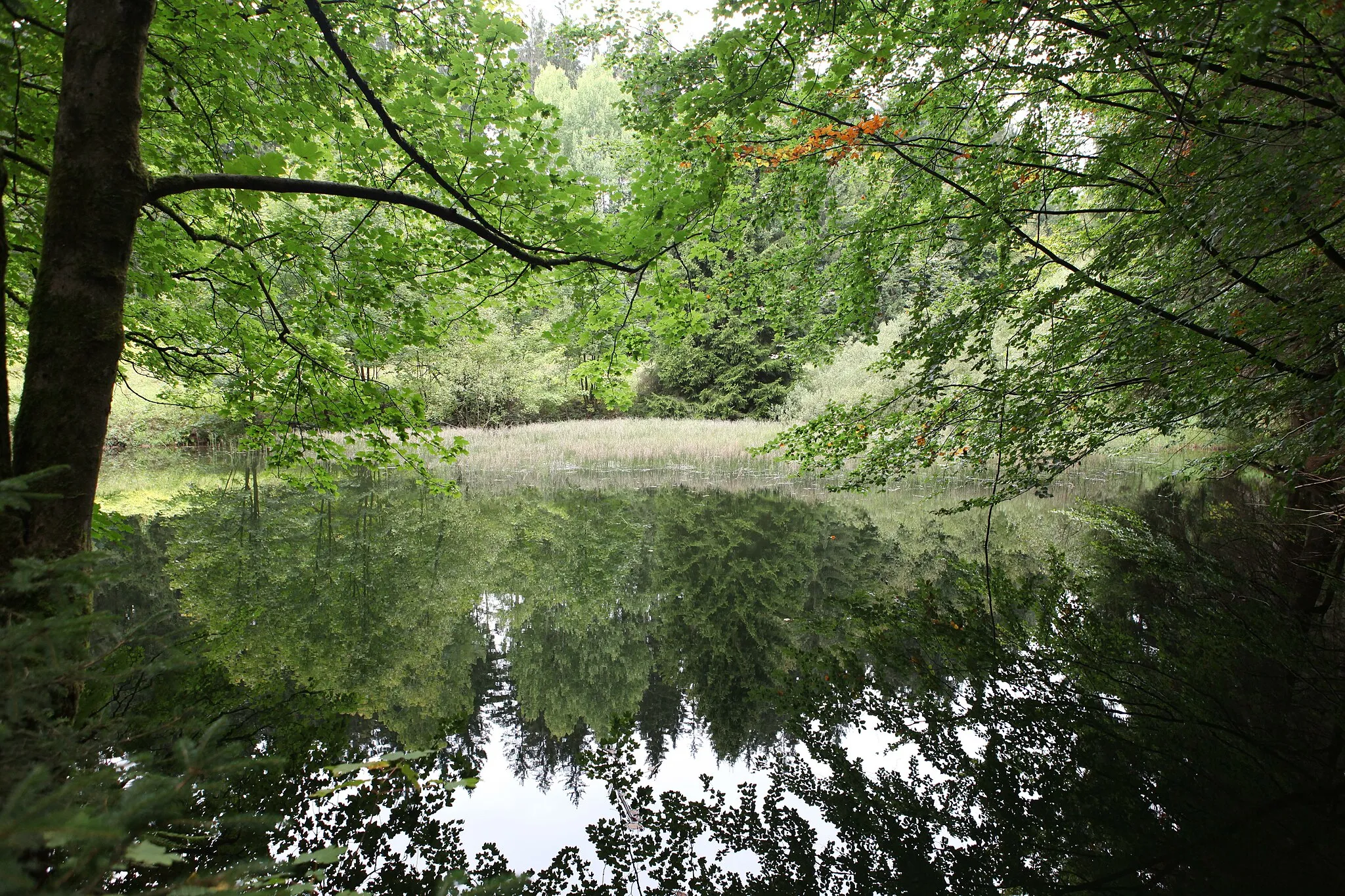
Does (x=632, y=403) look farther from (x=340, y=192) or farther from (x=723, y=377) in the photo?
(x=723, y=377)

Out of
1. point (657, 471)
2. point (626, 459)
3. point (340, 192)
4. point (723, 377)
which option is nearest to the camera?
point (340, 192)

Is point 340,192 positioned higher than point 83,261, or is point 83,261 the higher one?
point 340,192

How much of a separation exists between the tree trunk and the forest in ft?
0.04

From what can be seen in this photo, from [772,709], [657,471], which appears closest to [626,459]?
[657,471]

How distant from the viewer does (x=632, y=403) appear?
4.92 metres

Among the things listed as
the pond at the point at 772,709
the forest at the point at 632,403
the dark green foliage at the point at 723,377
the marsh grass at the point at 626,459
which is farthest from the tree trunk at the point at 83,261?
the dark green foliage at the point at 723,377

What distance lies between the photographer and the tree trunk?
1870mm

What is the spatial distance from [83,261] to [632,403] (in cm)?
340

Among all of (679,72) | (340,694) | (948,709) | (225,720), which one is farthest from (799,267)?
(225,720)

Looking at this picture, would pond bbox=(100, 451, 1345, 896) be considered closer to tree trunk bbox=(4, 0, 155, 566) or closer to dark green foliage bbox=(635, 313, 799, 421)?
tree trunk bbox=(4, 0, 155, 566)

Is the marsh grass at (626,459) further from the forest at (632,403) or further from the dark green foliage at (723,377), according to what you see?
the forest at (632,403)

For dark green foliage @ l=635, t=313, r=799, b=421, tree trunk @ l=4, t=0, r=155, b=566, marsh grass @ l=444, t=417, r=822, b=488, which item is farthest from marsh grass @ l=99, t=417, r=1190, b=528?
tree trunk @ l=4, t=0, r=155, b=566

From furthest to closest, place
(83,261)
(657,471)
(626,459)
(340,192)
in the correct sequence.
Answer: (626,459)
(657,471)
(340,192)
(83,261)

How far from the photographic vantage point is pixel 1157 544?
821 centimetres
